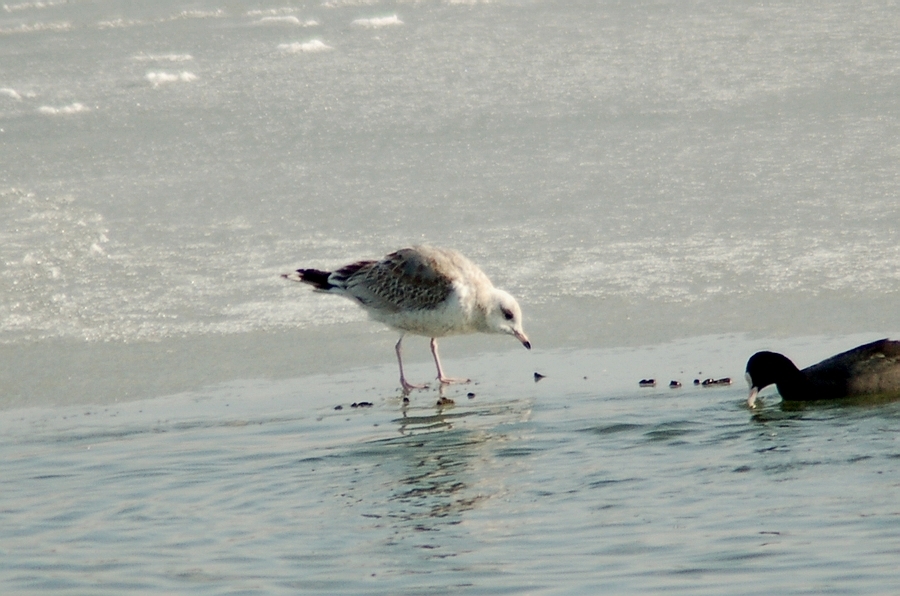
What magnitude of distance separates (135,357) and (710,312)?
3196 millimetres

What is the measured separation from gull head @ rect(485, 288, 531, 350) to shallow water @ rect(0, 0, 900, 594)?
20 centimetres

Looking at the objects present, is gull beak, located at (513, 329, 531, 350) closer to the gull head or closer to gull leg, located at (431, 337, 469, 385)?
the gull head

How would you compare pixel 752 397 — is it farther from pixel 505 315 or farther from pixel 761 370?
pixel 505 315

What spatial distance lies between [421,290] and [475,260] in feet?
2.52

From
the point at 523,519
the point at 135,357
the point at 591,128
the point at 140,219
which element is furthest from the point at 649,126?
the point at 523,519

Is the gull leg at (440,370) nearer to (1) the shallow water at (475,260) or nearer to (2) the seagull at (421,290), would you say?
(2) the seagull at (421,290)

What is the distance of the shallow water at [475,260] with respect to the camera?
4.56m

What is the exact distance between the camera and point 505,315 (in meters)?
7.37

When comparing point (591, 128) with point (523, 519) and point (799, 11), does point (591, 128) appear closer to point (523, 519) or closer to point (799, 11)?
point (799, 11)

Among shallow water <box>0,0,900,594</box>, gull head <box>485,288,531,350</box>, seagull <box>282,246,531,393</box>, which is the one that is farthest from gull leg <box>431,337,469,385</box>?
gull head <box>485,288,531,350</box>

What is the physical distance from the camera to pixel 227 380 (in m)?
7.10

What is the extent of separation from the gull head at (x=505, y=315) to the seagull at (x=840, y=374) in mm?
1409

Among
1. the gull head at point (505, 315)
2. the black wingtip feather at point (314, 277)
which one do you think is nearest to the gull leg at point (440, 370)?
the gull head at point (505, 315)

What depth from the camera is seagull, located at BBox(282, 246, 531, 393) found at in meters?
7.57
